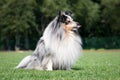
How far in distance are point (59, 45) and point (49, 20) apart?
51304mm

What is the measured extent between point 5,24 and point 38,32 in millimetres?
5815

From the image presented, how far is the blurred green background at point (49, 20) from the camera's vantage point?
200ft

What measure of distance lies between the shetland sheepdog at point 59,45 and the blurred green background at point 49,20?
1825 inches

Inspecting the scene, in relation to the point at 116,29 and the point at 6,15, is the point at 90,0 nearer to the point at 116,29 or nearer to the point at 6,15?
the point at 116,29

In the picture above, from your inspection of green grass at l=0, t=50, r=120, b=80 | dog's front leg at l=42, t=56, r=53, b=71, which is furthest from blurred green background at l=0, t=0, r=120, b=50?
dog's front leg at l=42, t=56, r=53, b=71

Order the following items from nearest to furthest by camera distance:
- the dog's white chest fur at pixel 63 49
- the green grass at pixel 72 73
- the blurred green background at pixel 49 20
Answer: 1. the green grass at pixel 72 73
2. the dog's white chest fur at pixel 63 49
3. the blurred green background at pixel 49 20

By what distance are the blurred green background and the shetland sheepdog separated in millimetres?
46346

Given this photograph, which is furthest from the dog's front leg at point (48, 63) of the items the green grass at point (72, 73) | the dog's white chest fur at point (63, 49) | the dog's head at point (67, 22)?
the dog's head at point (67, 22)

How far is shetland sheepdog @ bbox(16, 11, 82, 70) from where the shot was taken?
44.2ft

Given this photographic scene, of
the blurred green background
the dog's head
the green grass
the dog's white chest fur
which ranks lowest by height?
the blurred green background

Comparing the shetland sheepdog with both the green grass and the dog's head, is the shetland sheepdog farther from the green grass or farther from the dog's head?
the green grass

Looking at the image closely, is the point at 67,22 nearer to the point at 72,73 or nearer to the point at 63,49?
the point at 63,49

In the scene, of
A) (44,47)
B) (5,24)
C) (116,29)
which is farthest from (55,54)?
(116,29)

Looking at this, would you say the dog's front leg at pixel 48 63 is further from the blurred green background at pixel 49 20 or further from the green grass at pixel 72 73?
the blurred green background at pixel 49 20
